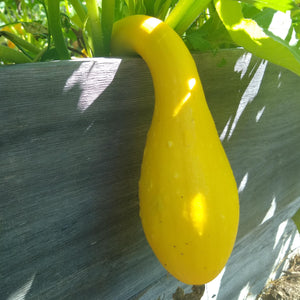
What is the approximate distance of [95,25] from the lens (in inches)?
21.9

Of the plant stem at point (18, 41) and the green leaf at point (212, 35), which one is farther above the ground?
the green leaf at point (212, 35)

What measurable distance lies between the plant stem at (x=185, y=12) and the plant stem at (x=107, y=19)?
9 centimetres

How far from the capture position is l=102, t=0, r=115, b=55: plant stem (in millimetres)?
543

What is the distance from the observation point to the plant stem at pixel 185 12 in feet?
1.80

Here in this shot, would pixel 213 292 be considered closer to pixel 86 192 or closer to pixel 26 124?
pixel 86 192

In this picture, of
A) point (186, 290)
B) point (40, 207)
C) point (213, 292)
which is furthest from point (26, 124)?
point (213, 292)

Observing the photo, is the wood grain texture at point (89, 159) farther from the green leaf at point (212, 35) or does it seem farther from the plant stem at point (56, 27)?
the plant stem at point (56, 27)

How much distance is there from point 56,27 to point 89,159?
0.75 feet

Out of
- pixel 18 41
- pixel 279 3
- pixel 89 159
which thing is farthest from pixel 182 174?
pixel 18 41

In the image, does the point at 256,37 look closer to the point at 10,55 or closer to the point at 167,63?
the point at 167,63

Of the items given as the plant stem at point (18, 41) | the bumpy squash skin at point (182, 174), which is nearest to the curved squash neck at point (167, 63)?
the bumpy squash skin at point (182, 174)

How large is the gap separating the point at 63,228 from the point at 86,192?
60 millimetres

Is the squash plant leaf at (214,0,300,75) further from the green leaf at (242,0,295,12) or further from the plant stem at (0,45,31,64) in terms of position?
the plant stem at (0,45,31,64)

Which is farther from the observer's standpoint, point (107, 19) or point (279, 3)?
point (107, 19)
